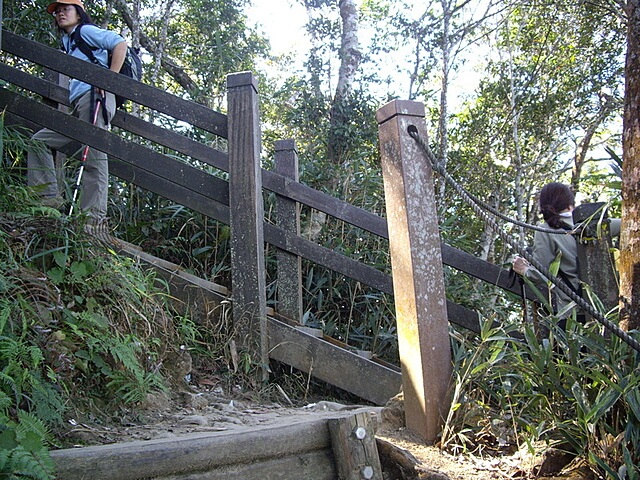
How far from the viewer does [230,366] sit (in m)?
3.93

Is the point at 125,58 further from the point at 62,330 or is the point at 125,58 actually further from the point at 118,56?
the point at 62,330

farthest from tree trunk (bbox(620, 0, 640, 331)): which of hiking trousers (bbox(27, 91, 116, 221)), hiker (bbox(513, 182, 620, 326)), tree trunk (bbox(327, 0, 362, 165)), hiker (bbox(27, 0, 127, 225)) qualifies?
tree trunk (bbox(327, 0, 362, 165))

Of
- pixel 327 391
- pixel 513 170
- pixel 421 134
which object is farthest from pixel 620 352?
pixel 513 170

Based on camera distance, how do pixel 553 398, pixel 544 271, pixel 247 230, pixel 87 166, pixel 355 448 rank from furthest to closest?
pixel 87 166
pixel 247 230
pixel 544 271
pixel 553 398
pixel 355 448

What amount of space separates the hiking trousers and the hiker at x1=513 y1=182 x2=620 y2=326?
2832 millimetres

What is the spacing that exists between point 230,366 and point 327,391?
820mm

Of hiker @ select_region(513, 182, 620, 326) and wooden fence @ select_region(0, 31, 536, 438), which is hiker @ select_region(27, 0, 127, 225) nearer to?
wooden fence @ select_region(0, 31, 536, 438)

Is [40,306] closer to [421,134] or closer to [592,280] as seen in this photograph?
[421,134]

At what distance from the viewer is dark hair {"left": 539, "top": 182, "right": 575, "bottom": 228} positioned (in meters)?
4.01

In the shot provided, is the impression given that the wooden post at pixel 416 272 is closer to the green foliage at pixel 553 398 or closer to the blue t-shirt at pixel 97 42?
the green foliage at pixel 553 398

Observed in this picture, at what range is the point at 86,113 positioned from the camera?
14.9 ft

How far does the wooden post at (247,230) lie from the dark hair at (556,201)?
1.89m

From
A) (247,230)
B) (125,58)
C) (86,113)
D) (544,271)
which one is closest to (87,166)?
(86,113)

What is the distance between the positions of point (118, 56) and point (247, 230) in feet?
5.96
